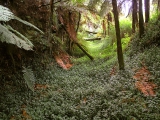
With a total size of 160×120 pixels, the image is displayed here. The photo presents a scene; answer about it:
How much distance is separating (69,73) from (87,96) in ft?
8.04

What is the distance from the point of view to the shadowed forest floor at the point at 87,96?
4416mm

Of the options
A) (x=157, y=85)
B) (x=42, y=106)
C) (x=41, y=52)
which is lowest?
(x=42, y=106)

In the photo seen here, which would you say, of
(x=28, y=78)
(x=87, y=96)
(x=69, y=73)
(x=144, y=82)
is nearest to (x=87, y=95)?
(x=87, y=96)

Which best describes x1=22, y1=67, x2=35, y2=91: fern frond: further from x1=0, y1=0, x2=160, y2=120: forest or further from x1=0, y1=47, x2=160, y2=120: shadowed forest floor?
x1=0, y1=47, x2=160, y2=120: shadowed forest floor

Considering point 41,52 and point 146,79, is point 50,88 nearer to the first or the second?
point 41,52

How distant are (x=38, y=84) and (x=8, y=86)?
3.05ft

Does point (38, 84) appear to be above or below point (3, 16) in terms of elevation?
below

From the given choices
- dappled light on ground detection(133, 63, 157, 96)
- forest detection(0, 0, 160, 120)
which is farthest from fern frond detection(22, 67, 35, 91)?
dappled light on ground detection(133, 63, 157, 96)

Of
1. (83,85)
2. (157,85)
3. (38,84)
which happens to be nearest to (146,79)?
(157,85)

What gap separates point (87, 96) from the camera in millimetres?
5504

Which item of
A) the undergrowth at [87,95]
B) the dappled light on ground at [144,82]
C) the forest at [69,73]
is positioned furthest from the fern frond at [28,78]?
the dappled light on ground at [144,82]

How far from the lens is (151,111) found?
4.09 metres

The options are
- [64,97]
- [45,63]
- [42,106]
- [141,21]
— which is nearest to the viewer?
[42,106]

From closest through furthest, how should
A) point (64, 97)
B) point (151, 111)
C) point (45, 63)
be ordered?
point (151, 111) → point (64, 97) → point (45, 63)
